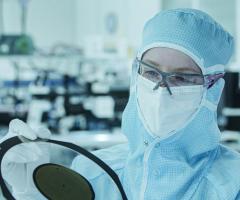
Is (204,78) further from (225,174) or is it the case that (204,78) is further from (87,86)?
(87,86)

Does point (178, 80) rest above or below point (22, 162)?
above

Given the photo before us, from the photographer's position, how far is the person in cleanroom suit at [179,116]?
1093 mm

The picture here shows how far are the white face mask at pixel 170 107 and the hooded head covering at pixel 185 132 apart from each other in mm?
15

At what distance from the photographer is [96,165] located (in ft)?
3.93

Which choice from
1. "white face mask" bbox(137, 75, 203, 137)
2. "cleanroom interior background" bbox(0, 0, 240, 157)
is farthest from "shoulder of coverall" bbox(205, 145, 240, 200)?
"cleanroom interior background" bbox(0, 0, 240, 157)

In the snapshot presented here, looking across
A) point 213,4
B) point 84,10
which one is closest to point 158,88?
point 213,4

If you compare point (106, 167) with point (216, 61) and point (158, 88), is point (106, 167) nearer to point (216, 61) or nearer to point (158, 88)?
point (158, 88)

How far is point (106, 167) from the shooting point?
42.6 inches

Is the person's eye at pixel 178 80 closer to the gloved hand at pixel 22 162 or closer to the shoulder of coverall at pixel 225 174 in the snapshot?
the shoulder of coverall at pixel 225 174

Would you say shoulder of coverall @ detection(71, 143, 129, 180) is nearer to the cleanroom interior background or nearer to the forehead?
the forehead

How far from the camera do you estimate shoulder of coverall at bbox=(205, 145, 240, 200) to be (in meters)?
1.05

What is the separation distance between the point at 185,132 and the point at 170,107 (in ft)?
0.23

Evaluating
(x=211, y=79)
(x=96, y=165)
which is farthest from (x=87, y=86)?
(x=211, y=79)

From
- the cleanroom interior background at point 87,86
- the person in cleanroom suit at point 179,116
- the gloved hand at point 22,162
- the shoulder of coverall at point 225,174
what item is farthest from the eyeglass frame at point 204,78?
the cleanroom interior background at point 87,86
